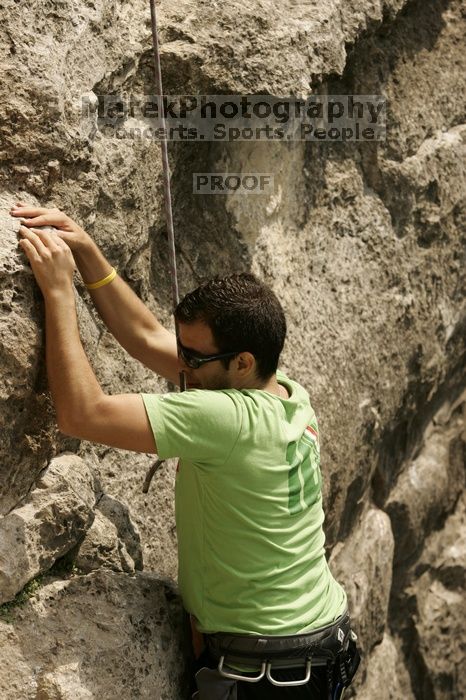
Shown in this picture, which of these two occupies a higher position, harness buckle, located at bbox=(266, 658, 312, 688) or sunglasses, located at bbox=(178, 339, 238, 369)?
sunglasses, located at bbox=(178, 339, 238, 369)

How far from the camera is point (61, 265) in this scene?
8.79 feet

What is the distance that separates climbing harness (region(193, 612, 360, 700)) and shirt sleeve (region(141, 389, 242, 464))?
0.49 meters

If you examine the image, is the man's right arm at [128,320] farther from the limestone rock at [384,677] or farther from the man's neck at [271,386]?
the limestone rock at [384,677]

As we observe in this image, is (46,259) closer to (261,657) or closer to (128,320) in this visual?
(128,320)

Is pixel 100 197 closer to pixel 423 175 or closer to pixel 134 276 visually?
pixel 134 276

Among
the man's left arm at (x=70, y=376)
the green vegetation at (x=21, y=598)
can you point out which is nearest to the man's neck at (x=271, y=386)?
the man's left arm at (x=70, y=376)

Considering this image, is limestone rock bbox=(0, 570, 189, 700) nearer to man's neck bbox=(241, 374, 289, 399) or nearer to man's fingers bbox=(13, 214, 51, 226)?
man's neck bbox=(241, 374, 289, 399)

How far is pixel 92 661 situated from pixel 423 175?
2.62 meters

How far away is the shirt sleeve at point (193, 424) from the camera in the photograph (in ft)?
8.41

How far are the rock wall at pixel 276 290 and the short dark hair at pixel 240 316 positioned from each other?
379 millimetres

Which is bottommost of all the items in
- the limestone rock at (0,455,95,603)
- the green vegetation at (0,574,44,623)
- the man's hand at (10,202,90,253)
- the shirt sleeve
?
A: the green vegetation at (0,574,44,623)

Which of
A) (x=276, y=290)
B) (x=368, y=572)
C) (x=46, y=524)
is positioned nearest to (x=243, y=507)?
(x=46, y=524)

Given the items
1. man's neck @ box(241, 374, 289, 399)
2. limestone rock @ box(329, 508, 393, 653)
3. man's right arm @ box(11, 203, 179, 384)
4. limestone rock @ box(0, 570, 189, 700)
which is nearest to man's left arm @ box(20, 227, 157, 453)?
man's right arm @ box(11, 203, 179, 384)

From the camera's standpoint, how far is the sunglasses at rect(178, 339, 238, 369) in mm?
2711
